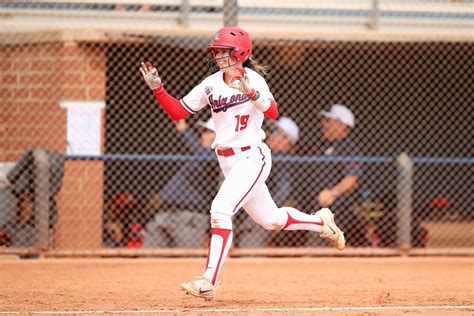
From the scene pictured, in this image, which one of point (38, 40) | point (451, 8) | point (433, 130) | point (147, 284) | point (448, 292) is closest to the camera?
point (448, 292)

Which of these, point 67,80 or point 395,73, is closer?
point 67,80

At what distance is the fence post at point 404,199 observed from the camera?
998cm

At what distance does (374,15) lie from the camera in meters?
11.4

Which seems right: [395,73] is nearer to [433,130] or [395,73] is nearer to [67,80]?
[433,130]

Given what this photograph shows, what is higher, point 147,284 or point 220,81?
point 220,81

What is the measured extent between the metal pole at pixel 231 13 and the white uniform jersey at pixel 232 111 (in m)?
3.20

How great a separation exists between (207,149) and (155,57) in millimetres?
1571

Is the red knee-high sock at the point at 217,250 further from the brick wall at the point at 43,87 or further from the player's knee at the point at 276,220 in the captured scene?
the brick wall at the point at 43,87

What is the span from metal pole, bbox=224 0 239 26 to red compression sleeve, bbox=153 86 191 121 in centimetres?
322

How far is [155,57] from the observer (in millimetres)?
11172

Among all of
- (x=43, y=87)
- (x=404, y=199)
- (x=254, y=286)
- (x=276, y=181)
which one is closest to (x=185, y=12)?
(x=43, y=87)

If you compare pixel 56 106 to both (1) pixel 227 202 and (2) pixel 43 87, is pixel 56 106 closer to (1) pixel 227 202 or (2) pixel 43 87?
(2) pixel 43 87

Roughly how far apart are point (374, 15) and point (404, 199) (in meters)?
2.45

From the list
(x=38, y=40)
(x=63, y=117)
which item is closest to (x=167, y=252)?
(x=63, y=117)
